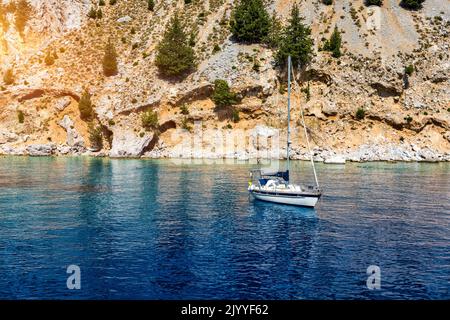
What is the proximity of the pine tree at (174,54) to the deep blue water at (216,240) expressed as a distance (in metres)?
54.6

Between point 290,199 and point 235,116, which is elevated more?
point 235,116

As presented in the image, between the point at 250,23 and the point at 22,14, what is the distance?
6645 cm

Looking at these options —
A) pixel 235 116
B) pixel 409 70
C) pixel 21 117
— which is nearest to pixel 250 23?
pixel 235 116

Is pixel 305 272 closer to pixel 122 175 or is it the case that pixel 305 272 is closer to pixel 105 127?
pixel 122 175

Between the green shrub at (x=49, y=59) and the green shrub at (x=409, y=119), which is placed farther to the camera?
the green shrub at (x=49, y=59)

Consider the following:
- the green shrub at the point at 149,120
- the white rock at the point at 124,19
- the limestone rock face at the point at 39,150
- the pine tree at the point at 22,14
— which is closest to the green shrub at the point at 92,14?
the white rock at the point at 124,19

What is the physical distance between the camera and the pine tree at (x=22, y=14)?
12575 centimetres

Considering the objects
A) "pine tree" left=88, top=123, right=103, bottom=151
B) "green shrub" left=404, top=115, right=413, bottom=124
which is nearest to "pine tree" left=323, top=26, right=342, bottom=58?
"green shrub" left=404, top=115, right=413, bottom=124

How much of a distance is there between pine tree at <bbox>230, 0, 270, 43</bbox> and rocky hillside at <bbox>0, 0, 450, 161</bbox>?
9.57 feet

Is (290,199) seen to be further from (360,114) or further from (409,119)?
(409,119)

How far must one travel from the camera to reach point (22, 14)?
127 m

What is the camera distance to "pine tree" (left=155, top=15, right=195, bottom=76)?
110562mm

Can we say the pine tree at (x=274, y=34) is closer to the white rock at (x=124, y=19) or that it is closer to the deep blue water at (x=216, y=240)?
the white rock at (x=124, y=19)

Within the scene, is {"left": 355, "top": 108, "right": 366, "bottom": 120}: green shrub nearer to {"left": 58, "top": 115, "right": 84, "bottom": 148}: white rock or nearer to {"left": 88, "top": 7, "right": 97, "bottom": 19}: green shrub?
→ {"left": 58, "top": 115, "right": 84, "bottom": 148}: white rock
